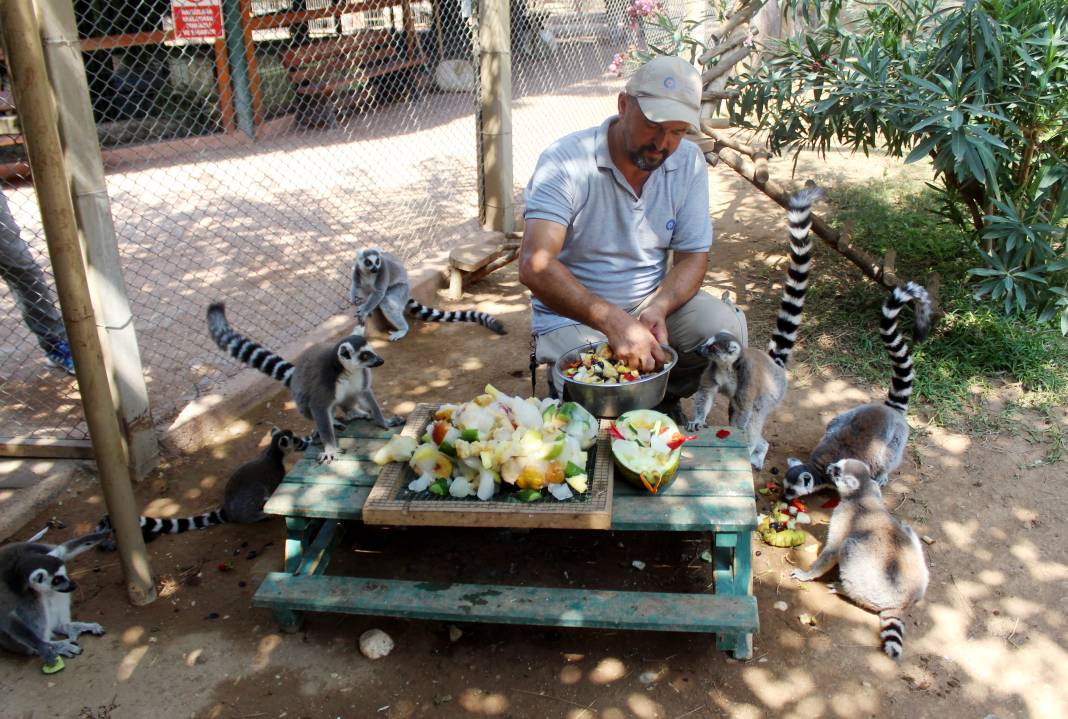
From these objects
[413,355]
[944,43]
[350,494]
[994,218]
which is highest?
[944,43]

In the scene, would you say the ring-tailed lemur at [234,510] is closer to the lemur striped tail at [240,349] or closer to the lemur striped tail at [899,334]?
the lemur striped tail at [240,349]

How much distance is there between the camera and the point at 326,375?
361cm

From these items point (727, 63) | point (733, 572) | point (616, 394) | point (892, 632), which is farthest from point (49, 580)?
point (727, 63)

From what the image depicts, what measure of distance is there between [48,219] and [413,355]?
2932mm

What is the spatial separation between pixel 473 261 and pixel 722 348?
2975mm

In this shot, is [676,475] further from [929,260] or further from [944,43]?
[929,260]

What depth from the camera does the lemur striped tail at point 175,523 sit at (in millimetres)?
3572

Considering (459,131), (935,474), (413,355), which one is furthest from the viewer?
(459,131)

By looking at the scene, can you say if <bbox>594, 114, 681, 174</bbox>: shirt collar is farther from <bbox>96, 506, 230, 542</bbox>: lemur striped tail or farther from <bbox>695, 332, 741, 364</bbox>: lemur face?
<bbox>96, 506, 230, 542</bbox>: lemur striped tail

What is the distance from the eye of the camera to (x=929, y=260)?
6316 mm

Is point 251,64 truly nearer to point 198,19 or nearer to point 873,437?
point 198,19

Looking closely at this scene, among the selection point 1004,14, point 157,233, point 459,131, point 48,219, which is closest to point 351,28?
point 459,131

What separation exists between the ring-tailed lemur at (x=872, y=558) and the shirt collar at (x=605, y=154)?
1502 millimetres

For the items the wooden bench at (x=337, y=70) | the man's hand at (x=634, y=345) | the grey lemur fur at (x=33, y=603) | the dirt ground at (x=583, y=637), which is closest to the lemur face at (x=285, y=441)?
the dirt ground at (x=583, y=637)
